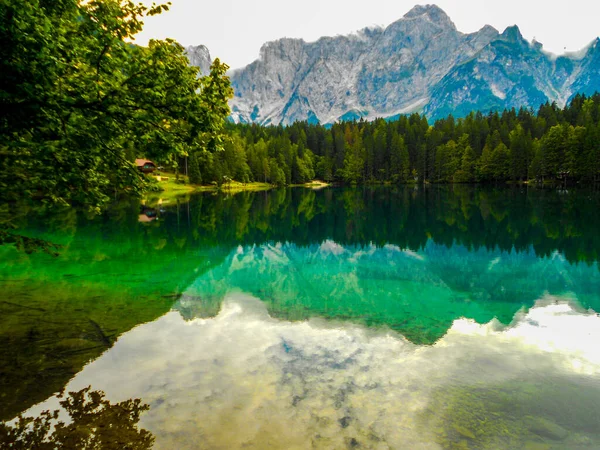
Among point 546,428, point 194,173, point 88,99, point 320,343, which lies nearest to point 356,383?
point 320,343

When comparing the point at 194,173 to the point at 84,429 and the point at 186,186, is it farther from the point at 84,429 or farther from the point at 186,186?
the point at 84,429

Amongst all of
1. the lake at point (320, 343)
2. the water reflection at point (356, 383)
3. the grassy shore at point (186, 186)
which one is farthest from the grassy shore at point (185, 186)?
the water reflection at point (356, 383)

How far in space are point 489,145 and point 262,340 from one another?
179166mm

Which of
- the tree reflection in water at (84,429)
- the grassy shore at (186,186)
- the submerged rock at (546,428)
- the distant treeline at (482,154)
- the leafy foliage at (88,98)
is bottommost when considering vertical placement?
the tree reflection in water at (84,429)

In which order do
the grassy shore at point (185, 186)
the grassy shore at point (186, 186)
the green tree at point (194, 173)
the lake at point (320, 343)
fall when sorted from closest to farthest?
1. the lake at point (320, 343)
2. the grassy shore at point (185, 186)
3. the grassy shore at point (186, 186)
4. the green tree at point (194, 173)

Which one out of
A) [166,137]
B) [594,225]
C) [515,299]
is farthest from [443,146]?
[166,137]

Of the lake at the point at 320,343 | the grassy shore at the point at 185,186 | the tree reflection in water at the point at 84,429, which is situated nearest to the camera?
the tree reflection in water at the point at 84,429

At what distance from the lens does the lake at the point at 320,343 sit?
9320 mm

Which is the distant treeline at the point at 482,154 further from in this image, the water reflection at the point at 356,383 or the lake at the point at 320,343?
the water reflection at the point at 356,383

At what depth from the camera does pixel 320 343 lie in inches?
570

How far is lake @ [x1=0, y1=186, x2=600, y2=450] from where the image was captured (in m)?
9.32

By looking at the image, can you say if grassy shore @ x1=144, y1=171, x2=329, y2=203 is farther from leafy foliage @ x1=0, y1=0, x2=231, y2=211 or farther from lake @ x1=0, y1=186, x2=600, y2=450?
leafy foliage @ x1=0, y1=0, x2=231, y2=211

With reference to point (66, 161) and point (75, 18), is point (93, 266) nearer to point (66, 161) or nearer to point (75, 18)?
point (66, 161)

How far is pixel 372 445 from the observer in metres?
8.49
